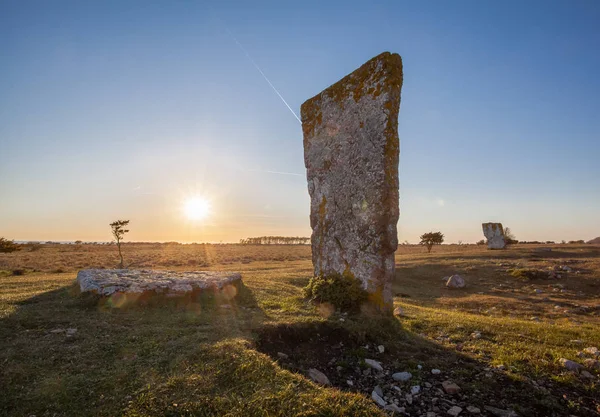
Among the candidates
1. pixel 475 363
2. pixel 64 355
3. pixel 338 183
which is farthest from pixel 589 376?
pixel 64 355

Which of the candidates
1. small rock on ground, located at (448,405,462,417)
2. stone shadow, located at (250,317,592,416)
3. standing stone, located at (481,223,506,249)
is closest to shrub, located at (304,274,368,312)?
stone shadow, located at (250,317,592,416)

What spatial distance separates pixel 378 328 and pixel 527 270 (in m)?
19.1

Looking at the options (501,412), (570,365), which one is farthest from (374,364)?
(570,365)

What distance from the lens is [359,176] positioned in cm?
805

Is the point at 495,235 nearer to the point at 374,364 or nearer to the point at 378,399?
the point at 374,364

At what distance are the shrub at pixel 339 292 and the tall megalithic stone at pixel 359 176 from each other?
162mm

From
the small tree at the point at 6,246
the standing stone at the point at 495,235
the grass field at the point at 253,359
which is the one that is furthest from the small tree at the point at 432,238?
the small tree at the point at 6,246

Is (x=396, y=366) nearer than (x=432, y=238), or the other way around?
(x=396, y=366)

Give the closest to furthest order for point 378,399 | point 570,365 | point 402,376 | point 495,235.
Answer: point 378,399 < point 402,376 < point 570,365 < point 495,235

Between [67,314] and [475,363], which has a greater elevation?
[67,314]

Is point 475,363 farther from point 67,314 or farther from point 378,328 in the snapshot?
point 67,314

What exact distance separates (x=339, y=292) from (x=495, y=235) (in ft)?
125

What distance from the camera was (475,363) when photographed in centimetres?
533

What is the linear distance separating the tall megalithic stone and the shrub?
162 millimetres
